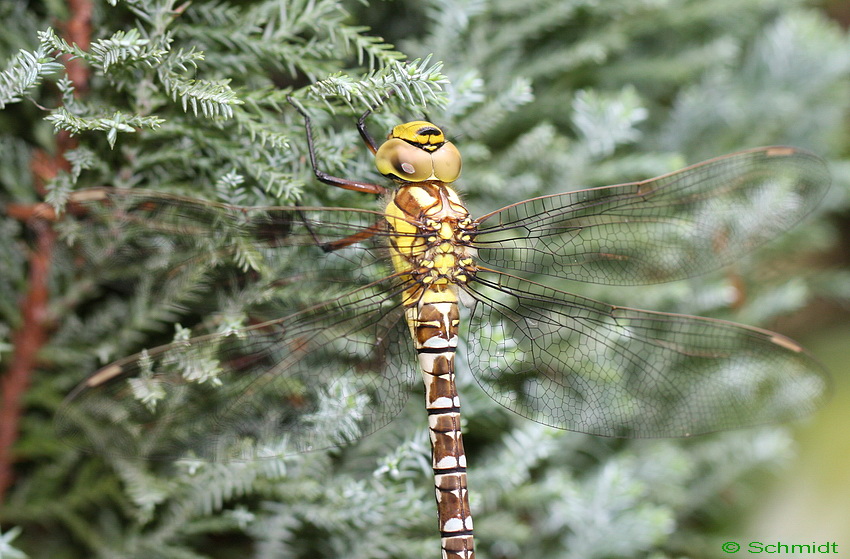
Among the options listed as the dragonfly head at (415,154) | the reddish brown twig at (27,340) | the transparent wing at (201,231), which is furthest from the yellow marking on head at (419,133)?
the reddish brown twig at (27,340)

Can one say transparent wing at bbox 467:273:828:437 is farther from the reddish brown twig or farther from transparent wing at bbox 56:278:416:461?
the reddish brown twig

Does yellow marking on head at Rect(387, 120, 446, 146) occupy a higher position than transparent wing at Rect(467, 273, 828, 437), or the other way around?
yellow marking on head at Rect(387, 120, 446, 146)

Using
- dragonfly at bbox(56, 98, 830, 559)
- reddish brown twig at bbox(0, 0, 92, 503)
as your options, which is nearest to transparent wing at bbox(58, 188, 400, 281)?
dragonfly at bbox(56, 98, 830, 559)

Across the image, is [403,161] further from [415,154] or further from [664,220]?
[664,220]

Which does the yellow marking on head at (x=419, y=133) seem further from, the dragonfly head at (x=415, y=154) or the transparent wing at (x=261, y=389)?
the transparent wing at (x=261, y=389)

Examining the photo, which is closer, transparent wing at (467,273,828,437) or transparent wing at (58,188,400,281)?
transparent wing at (58,188,400,281)

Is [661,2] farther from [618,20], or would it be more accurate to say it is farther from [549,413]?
[549,413]

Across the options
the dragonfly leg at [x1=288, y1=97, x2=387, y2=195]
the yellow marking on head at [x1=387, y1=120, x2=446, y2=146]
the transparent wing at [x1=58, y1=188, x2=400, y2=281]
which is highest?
the yellow marking on head at [x1=387, y1=120, x2=446, y2=146]
